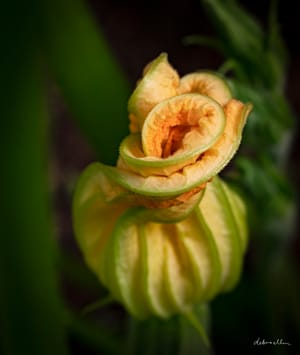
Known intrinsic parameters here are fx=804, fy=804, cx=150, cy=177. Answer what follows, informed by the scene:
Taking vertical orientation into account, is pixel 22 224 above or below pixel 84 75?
below

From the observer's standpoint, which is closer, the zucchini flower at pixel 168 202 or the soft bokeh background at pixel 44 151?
the zucchini flower at pixel 168 202

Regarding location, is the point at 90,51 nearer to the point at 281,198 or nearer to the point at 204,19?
the point at 281,198

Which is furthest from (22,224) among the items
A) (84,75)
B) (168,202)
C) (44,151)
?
(168,202)

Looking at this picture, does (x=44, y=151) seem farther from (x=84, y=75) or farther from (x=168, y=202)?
(x=168, y=202)

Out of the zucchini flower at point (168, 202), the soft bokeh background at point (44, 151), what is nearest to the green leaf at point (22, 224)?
the soft bokeh background at point (44, 151)

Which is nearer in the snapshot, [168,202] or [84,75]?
[168,202]

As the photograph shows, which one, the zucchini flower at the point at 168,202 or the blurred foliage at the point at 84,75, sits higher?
the blurred foliage at the point at 84,75

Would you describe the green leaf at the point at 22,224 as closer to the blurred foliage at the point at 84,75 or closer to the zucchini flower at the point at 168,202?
the blurred foliage at the point at 84,75

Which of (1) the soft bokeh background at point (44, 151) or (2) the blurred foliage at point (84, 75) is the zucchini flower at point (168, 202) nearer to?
(1) the soft bokeh background at point (44, 151)

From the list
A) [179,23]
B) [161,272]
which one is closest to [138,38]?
[179,23]

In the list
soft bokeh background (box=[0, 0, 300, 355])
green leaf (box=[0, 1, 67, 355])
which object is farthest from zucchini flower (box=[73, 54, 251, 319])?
green leaf (box=[0, 1, 67, 355])
